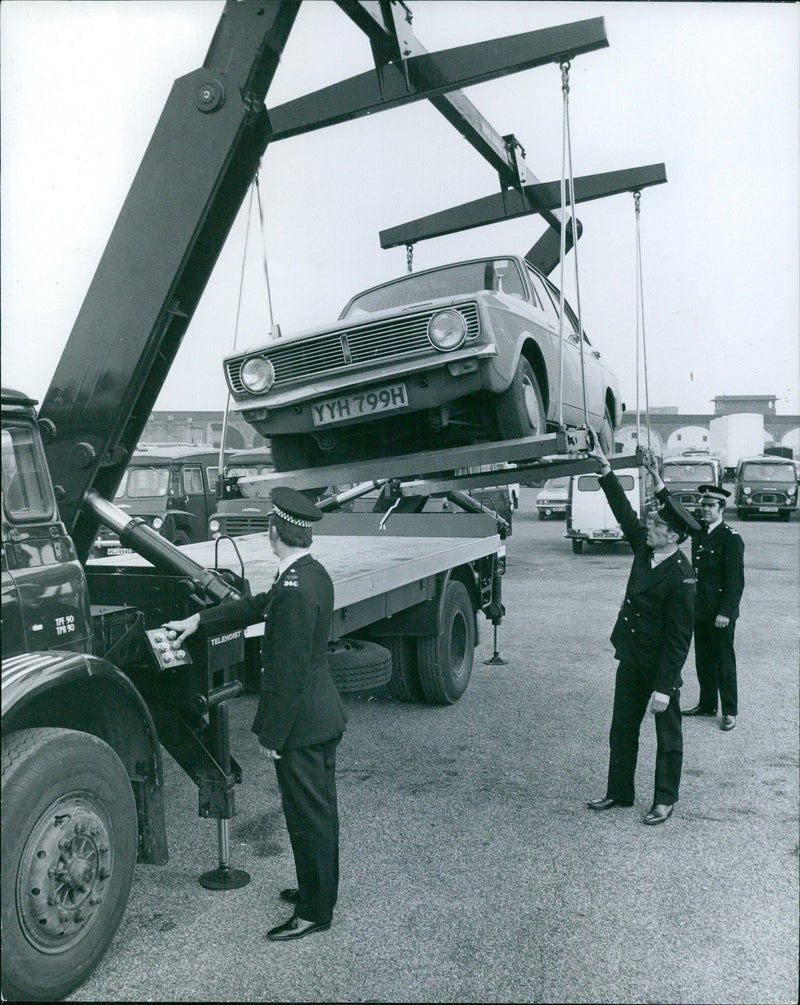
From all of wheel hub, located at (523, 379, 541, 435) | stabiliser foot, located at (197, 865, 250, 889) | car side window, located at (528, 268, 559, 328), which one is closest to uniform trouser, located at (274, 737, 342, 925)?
stabiliser foot, located at (197, 865, 250, 889)

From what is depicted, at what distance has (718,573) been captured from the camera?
21.1ft

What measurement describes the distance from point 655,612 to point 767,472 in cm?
2254

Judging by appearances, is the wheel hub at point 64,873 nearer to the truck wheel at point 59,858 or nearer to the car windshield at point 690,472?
the truck wheel at point 59,858

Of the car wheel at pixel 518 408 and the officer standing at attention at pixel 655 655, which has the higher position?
the car wheel at pixel 518 408

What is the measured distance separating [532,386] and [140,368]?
9.11 feet

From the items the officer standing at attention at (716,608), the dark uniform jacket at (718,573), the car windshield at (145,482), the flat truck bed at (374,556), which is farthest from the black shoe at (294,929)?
the car windshield at (145,482)

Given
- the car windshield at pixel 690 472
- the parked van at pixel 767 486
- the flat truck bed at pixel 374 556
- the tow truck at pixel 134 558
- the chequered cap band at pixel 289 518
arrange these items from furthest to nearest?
the parked van at pixel 767 486 → the car windshield at pixel 690 472 → the flat truck bed at pixel 374 556 → the chequered cap band at pixel 289 518 → the tow truck at pixel 134 558

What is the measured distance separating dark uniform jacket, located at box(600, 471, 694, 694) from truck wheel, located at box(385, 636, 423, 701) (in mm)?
2068

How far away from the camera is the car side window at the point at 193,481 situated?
14.3 meters

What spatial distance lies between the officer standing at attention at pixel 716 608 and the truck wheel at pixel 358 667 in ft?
8.47

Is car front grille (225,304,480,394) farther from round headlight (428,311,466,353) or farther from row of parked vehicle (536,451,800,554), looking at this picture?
row of parked vehicle (536,451,800,554)

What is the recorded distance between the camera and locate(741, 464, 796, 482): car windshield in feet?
82.1

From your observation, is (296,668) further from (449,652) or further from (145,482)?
(145,482)

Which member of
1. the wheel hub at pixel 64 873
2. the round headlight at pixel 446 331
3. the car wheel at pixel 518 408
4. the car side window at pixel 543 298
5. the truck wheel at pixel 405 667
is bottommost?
the truck wheel at pixel 405 667
